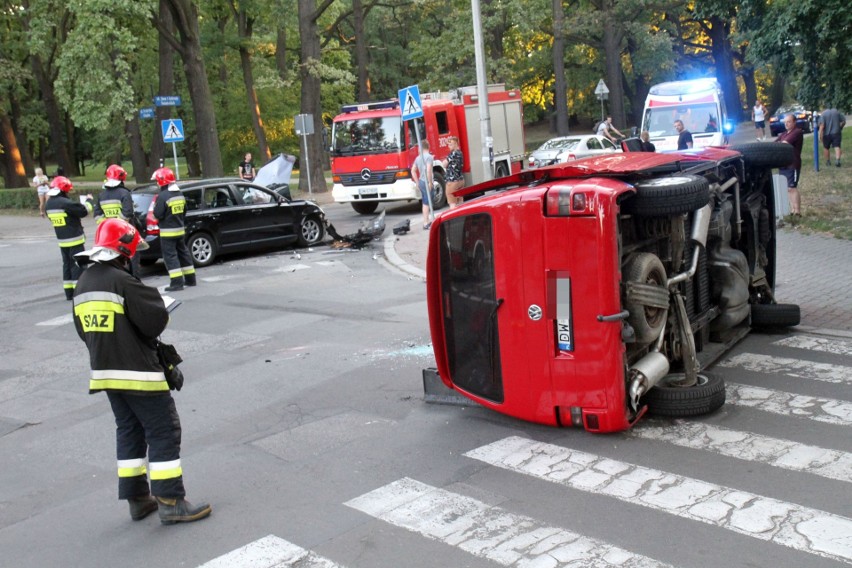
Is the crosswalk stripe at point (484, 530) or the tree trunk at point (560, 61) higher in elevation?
the tree trunk at point (560, 61)

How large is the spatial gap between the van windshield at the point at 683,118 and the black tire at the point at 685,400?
20.7 m

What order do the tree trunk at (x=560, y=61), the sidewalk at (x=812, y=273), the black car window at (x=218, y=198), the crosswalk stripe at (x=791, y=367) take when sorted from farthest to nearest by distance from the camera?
the tree trunk at (x=560, y=61)
the black car window at (x=218, y=198)
the sidewalk at (x=812, y=273)
the crosswalk stripe at (x=791, y=367)

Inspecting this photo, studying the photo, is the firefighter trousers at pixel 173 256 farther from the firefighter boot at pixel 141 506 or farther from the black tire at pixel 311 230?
the firefighter boot at pixel 141 506

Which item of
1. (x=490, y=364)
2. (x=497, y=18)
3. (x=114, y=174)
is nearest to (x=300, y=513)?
(x=490, y=364)

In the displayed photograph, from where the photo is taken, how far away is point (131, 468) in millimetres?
5730

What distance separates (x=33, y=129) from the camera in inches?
2152

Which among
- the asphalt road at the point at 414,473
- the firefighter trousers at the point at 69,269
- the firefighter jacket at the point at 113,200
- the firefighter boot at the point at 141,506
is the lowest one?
the asphalt road at the point at 414,473

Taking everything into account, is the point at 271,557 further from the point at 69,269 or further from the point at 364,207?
the point at 364,207

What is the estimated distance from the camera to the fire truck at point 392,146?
23.8 metres

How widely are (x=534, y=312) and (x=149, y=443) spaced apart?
2.69 metres

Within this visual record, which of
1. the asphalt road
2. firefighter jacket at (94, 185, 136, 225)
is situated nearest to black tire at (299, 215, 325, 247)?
firefighter jacket at (94, 185, 136, 225)

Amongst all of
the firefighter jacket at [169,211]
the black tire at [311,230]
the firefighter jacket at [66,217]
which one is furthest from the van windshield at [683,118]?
the firefighter jacket at [66,217]

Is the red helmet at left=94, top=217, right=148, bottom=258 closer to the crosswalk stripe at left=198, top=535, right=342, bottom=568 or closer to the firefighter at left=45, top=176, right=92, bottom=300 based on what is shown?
the crosswalk stripe at left=198, top=535, right=342, bottom=568

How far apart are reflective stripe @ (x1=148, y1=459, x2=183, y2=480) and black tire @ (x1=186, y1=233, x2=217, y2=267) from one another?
38.3 ft
